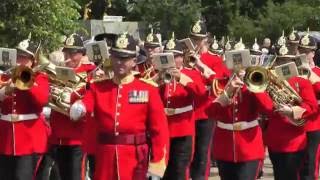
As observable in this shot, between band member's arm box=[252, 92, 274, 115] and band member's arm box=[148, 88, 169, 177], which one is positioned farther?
band member's arm box=[252, 92, 274, 115]

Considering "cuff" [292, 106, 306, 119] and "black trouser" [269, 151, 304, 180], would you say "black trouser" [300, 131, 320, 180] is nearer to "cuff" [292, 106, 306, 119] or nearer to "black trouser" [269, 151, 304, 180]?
"black trouser" [269, 151, 304, 180]

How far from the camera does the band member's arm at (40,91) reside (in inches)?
327

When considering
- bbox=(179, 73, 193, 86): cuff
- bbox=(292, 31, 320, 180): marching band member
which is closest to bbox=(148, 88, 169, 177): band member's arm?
bbox=(179, 73, 193, 86): cuff

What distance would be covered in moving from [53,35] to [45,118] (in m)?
11.9

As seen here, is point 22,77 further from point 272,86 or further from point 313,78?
point 313,78

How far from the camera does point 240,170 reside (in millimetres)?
7910

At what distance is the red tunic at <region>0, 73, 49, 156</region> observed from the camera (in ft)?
27.6

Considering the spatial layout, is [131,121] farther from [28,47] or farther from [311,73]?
[311,73]

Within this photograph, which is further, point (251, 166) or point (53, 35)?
point (53, 35)

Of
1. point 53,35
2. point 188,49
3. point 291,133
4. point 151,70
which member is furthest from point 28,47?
point 53,35

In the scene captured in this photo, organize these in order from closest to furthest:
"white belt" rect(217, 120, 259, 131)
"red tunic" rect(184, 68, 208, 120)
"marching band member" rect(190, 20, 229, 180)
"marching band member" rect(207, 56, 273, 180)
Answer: "marching band member" rect(207, 56, 273, 180) < "white belt" rect(217, 120, 259, 131) < "red tunic" rect(184, 68, 208, 120) < "marching band member" rect(190, 20, 229, 180)

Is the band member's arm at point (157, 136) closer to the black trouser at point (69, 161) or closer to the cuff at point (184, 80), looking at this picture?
the cuff at point (184, 80)

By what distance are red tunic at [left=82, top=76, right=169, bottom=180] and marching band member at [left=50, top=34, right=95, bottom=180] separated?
93.5 inches

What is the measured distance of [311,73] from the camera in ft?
29.4
